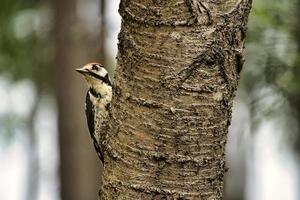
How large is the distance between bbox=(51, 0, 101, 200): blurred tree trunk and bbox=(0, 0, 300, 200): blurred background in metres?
0.01

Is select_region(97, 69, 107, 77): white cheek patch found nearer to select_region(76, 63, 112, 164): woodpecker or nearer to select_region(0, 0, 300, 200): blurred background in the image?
select_region(76, 63, 112, 164): woodpecker

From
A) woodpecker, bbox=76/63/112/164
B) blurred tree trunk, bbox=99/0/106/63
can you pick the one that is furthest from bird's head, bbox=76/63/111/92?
blurred tree trunk, bbox=99/0/106/63

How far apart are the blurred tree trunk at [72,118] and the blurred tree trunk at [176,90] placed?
20.4 ft

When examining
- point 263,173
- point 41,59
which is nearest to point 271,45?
point 41,59

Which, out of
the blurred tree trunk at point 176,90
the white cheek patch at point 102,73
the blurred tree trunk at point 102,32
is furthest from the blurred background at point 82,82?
the blurred tree trunk at point 176,90

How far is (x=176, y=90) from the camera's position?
2561mm

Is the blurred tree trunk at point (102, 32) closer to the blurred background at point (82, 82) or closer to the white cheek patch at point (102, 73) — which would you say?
the blurred background at point (82, 82)

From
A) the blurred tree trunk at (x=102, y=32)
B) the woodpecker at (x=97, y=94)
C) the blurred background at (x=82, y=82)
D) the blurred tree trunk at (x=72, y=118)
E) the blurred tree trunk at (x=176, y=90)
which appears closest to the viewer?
the blurred tree trunk at (x=176, y=90)

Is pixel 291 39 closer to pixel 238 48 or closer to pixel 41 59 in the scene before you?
pixel 238 48

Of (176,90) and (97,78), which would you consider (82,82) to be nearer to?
(97,78)

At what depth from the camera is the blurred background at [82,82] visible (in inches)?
202

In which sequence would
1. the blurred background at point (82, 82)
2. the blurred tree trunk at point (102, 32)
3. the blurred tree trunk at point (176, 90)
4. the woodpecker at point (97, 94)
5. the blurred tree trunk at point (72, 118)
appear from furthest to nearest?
1. the blurred tree trunk at point (72, 118)
2. the blurred tree trunk at point (102, 32)
3. the blurred background at point (82, 82)
4. the woodpecker at point (97, 94)
5. the blurred tree trunk at point (176, 90)

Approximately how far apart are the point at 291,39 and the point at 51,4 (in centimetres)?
487

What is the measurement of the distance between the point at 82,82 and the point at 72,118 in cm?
41
